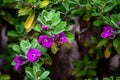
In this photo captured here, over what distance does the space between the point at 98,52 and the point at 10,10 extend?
0.70 meters

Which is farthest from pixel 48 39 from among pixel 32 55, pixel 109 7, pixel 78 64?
pixel 78 64

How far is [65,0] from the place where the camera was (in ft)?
6.25

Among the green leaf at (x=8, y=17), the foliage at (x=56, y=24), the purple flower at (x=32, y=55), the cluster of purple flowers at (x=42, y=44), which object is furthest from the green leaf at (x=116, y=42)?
the green leaf at (x=8, y=17)

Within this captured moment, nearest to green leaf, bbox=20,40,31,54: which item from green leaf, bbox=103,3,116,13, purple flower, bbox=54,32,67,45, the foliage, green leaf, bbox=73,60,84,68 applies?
the foliage

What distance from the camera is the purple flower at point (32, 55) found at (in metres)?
1.66

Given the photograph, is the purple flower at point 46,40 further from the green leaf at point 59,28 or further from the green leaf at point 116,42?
the green leaf at point 116,42

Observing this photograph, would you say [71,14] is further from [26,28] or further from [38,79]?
[38,79]

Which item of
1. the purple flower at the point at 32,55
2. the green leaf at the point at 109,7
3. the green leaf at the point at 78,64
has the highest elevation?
the green leaf at the point at 109,7

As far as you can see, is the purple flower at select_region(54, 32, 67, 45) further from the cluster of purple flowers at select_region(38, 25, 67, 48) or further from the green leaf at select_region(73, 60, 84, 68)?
the green leaf at select_region(73, 60, 84, 68)

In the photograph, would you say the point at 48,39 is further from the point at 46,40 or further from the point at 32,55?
the point at 32,55

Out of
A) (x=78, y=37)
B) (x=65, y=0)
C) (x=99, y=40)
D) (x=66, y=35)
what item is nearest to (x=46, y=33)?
(x=66, y=35)

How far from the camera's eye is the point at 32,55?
5.43ft

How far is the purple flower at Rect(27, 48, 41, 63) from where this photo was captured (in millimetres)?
1656

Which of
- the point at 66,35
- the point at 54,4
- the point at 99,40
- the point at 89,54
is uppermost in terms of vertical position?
the point at 54,4
